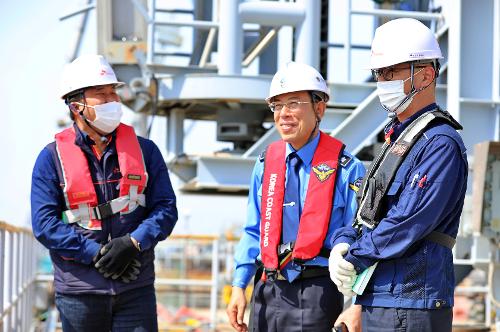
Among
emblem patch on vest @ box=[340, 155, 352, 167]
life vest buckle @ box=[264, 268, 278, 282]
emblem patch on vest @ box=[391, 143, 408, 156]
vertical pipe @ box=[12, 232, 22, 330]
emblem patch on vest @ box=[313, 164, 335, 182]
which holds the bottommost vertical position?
vertical pipe @ box=[12, 232, 22, 330]

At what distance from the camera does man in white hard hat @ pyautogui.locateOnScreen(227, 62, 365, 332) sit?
436 cm

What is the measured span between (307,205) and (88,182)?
1.08m

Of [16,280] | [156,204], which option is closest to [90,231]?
[156,204]

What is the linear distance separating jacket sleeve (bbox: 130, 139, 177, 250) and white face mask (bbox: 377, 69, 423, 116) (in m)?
1.53

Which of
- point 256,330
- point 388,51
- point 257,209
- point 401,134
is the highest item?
point 388,51

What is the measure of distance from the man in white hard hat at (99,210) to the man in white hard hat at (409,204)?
4.45 ft

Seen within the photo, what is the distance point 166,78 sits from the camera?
9680 millimetres

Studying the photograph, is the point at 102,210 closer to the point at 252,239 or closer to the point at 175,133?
the point at 252,239

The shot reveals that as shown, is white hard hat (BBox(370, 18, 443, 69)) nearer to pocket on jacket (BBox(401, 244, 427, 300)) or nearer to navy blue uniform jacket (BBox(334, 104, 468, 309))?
navy blue uniform jacket (BBox(334, 104, 468, 309))

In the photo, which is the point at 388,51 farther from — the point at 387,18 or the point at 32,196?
the point at 387,18

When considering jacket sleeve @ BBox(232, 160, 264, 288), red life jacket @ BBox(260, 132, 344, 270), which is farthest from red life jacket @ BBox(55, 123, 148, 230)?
red life jacket @ BBox(260, 132, 344, 270)

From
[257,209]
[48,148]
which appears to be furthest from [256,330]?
[48,148]

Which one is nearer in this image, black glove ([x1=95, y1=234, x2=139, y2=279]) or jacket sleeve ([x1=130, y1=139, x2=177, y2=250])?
black glove ([x1=95, y1=234, x2=139, y2=279])

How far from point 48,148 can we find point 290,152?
3.96 ft
